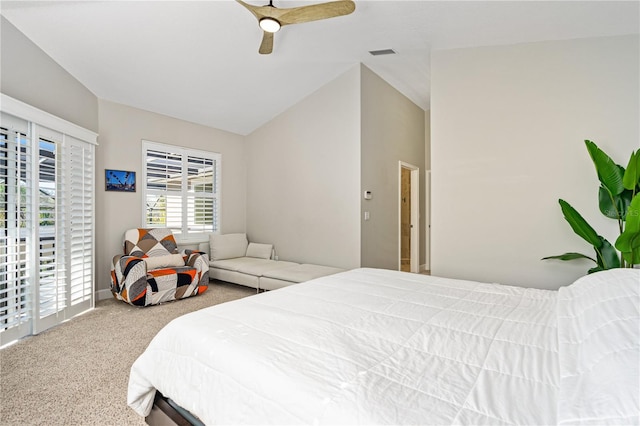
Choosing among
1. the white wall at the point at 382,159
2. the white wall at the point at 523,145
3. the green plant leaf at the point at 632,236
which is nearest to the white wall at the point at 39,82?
the white wall at the point at 382,159

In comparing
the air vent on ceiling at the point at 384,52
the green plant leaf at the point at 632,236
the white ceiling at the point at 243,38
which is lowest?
the green plant leaf at the point at 632,236

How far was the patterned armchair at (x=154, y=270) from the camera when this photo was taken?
3760 millimetres

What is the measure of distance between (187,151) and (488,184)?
4413 millimetres

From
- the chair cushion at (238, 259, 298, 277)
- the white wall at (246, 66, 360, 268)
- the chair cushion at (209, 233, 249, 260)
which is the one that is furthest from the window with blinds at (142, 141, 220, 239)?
the chair cushion at (238, 259, 298, 277)

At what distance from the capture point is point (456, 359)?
114 centimetres

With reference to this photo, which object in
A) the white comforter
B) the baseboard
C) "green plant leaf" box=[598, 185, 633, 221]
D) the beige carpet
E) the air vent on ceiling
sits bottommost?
the beige carpet

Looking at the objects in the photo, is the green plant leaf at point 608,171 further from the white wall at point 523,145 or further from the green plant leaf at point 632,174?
the white wall at point 523,145

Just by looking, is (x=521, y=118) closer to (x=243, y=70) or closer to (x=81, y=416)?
(x=243, y=70)

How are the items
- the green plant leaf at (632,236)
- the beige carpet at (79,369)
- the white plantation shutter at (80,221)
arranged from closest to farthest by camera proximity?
the beige carpet at (79,369), the green plant leaf at (632,236), the white plantation shutter at (80,221)

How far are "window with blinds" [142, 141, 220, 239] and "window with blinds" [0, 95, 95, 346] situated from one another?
3.42 feet

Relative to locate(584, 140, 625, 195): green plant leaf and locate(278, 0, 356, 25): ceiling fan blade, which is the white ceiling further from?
locate(584, 140, 625, 195): green plant leaf

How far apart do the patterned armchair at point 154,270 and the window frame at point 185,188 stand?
43 cm

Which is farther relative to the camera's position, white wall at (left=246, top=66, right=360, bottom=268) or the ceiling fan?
white wall at (left=246, top=66, right=360, bottom=268)

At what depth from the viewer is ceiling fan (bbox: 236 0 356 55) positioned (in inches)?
96.7
